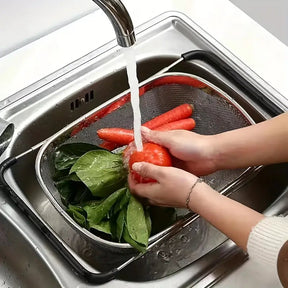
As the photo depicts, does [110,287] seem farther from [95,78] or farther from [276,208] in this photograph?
[95,78]

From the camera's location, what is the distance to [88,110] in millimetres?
1086

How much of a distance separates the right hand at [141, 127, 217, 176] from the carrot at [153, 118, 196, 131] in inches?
3.3

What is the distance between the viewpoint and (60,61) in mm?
1065

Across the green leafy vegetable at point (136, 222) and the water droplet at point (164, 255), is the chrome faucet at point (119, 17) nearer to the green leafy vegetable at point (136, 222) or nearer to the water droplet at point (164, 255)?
the green leafy vegetable at point (136, 222)

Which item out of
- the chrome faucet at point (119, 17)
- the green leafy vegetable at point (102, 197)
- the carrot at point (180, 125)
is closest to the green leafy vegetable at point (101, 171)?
the green leafy vegetable at point (102, 197)

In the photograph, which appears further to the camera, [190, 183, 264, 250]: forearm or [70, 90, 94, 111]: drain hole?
[70, 90, 94, 111]: drain hole

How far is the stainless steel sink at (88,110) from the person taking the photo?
844 mm

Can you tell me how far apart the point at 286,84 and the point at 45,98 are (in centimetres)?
44

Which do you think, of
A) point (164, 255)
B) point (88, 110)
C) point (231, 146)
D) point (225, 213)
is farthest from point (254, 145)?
point (88, 110)

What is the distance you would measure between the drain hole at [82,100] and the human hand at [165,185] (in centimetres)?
23

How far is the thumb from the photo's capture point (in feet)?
2.81

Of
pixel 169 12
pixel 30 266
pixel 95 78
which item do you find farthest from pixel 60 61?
pixel 30 266

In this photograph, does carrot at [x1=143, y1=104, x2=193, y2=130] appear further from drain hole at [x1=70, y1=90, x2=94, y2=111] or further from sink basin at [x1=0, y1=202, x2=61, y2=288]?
sink basin at [x1=0, y1=202, x2=61, y2=288]

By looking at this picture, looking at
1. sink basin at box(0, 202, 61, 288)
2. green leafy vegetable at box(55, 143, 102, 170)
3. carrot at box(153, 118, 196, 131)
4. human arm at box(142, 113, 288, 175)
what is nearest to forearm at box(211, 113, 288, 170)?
human arm at box(142, 113, 288, 175)
